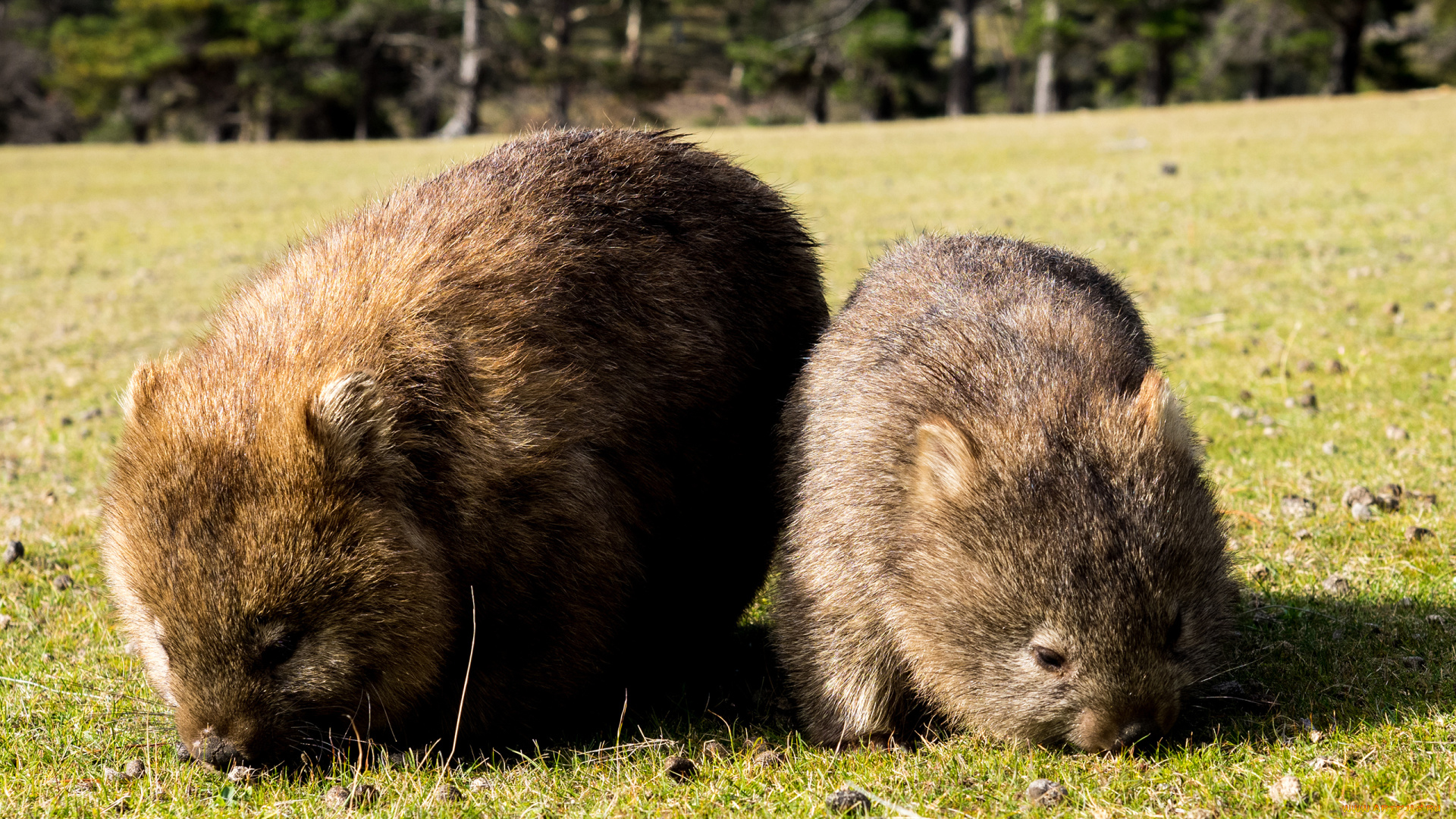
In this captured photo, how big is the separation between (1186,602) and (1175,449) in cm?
47

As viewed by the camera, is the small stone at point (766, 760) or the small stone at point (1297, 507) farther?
the small stone at point (1297, 507)

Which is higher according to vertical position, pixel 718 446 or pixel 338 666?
pixel 718 446

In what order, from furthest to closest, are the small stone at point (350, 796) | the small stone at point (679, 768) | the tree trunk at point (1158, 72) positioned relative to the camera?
the tree trunk at point (1158, 72)
the small stone at point (679, 768)
the small stone at point (350, 796)

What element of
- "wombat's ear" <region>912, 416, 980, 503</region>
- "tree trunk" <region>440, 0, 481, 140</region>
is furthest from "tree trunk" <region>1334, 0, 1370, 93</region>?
"wombat's ear" <region>912, 416, 980, 503</region>

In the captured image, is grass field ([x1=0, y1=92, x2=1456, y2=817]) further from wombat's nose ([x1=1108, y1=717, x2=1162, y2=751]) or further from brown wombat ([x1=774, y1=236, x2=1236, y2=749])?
brown wombat ([x1=774, y1=236, x2=1236, y2=749])

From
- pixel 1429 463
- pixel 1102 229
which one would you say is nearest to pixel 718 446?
pixel 1429 463

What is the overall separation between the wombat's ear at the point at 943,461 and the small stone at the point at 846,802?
0.91 m

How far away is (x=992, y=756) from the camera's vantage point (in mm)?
3811

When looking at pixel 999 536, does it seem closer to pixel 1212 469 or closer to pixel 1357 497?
pixel 1357 497

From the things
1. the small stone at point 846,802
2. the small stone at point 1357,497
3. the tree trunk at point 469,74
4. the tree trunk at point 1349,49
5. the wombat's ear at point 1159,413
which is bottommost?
the small stone at point 846,802

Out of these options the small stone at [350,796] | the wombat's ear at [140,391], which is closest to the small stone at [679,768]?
the small stone at [350,796]

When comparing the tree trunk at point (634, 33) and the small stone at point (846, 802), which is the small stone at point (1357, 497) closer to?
the small stone at point (846, 802)

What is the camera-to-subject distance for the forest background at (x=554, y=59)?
149 feet

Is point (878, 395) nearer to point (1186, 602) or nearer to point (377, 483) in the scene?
point (1186, 602)
